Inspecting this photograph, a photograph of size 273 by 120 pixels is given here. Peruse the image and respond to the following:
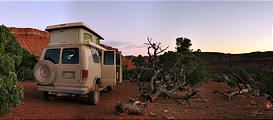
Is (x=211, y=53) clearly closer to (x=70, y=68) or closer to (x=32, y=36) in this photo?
(x=70, y=68)

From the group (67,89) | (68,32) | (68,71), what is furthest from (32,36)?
(67,89)

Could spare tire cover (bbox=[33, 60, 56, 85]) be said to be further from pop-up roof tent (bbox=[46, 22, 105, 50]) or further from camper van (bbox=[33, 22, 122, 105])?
pop-up roof tent (bbox=[46, 22, 105, 50])

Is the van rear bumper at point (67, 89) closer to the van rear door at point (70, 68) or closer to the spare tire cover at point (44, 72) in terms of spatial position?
the van rear door at point (70, 68)

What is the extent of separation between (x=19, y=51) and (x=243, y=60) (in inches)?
2818

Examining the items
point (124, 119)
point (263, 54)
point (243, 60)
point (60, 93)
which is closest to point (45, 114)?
point (60, 93)

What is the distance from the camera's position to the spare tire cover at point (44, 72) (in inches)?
173

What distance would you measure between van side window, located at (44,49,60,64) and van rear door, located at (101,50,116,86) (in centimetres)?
179

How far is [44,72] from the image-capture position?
4594 mm

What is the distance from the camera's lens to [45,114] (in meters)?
3.84

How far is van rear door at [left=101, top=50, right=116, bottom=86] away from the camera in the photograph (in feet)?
18.9

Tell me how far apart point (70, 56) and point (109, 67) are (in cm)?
173

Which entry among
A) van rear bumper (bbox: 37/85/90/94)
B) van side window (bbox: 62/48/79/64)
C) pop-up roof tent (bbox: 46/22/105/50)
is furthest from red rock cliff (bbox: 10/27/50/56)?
van side window (bbox: 62/48/79/64)

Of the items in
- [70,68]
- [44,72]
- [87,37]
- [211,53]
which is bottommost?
[44,72]

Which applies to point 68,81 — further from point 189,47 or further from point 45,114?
point 189,47
